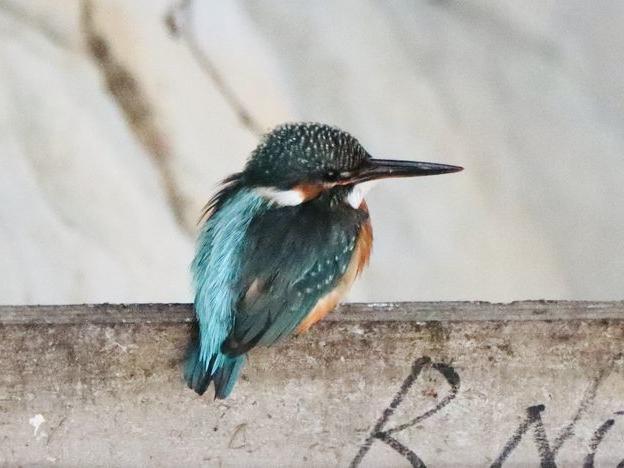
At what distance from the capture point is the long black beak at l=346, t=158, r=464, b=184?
1001 mm

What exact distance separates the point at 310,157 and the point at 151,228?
3.39ft

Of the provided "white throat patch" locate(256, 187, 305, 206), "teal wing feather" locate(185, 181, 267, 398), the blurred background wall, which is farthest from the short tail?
the blurred background wall

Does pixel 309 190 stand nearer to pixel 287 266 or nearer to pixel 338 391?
pixel 287 266

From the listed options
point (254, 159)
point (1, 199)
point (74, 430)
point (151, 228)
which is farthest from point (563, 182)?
point (74, 430)

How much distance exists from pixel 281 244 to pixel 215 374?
6.9 inches

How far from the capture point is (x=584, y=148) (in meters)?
1.98

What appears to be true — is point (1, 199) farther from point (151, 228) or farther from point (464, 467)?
point (464, 467)

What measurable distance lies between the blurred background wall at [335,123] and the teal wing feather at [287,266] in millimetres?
982

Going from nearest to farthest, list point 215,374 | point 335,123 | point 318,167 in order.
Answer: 1. point 215,374
2. point 318,167
3. point 335,123

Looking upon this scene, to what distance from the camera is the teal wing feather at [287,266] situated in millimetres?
903

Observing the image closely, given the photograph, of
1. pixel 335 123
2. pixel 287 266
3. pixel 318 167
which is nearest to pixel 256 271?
pixel 287 266

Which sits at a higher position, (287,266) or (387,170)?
(387,170)

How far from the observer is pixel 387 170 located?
100 centimetres

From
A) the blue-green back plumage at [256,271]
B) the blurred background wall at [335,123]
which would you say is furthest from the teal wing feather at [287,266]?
the blurred background wall at [335,123]
